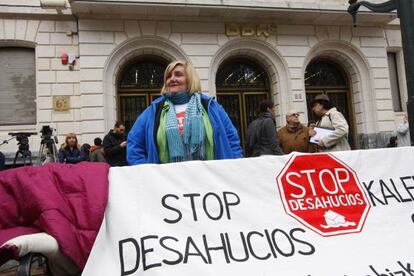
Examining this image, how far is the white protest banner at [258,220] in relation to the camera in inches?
89.9

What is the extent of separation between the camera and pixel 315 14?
12.5 m

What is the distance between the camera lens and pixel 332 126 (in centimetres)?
596

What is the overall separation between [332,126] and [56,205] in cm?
470

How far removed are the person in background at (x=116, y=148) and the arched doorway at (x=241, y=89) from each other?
514cm

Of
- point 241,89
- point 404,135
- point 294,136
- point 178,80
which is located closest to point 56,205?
point 178,80

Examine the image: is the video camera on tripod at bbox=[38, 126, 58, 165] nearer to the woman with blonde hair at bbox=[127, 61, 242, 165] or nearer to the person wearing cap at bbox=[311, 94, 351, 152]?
the person wearing cap at bbox=[311, 94, 351, 152]

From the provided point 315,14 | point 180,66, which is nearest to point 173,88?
point 180,66

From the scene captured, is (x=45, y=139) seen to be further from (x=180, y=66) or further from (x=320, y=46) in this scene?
(x=320, y=46)

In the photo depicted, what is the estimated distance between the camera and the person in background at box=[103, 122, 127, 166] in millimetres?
7816

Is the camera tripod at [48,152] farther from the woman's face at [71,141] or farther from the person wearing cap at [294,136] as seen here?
the person wearing cap at [294,136]

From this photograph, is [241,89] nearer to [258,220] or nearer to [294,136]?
[294,136]

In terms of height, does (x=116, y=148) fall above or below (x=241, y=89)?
below

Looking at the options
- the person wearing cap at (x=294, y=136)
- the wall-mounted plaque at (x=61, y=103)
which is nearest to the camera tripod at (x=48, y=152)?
the wall-mounted plaque at (x=61, y=103)

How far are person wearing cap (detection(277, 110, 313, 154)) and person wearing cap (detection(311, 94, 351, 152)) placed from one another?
1.65 feet
